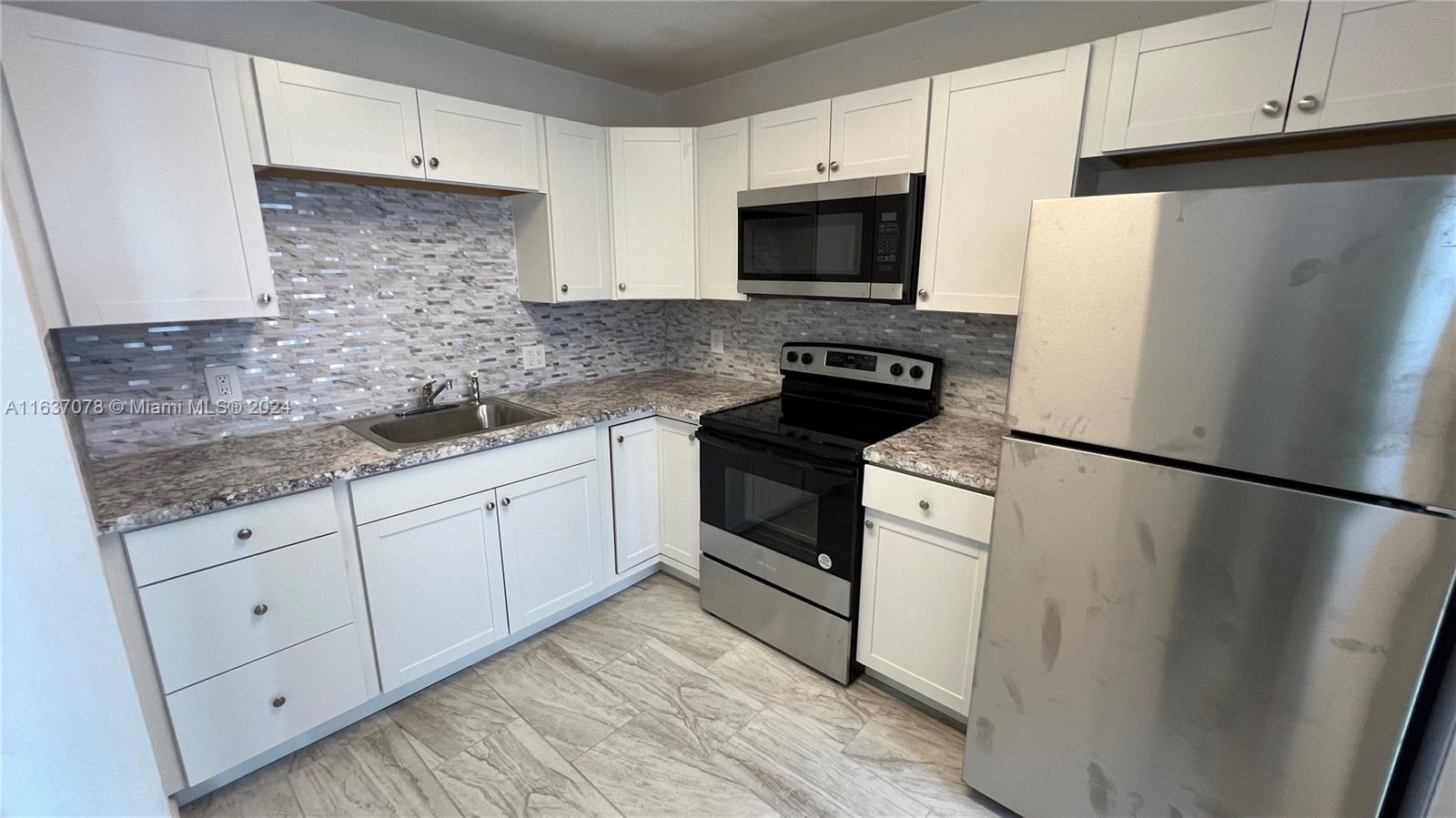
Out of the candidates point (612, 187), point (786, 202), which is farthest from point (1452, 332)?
point (612, 187)

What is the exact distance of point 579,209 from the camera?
245 cm

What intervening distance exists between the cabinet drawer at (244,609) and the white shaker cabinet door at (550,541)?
540 mm

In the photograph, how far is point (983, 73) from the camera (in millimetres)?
1710

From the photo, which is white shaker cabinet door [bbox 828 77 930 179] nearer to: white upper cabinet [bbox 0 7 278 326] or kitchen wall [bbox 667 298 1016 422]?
kitchen wall [bbox 667 298 1016 422]

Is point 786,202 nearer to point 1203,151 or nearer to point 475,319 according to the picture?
point 1203,151

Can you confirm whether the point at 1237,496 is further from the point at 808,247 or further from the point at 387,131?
the point at 387,131

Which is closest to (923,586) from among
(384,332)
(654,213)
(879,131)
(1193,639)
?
(1193,639)

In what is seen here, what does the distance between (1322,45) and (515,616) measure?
9.28 feet

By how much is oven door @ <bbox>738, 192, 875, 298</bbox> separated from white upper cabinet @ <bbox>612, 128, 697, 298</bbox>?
0.34m

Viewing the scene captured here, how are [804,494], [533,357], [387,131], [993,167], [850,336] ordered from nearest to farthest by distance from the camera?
[993,167]
[387,131]
[804,494]
[850,336]
[533,357]

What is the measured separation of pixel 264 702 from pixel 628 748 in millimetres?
1062

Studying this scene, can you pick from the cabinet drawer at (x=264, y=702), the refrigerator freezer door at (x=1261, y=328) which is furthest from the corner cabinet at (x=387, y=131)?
the refrigerator freezer door at (x=1261, y=328)

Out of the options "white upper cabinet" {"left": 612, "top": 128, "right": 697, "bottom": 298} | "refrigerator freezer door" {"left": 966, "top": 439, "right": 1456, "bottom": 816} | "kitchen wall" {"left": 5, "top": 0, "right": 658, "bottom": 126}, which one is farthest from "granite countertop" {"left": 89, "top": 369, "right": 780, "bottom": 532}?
"refrigerator freezer door" {"left": 966, "top": 439, "right": 1456, "bottom": 816}

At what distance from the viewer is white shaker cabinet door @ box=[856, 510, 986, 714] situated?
1.69 m
